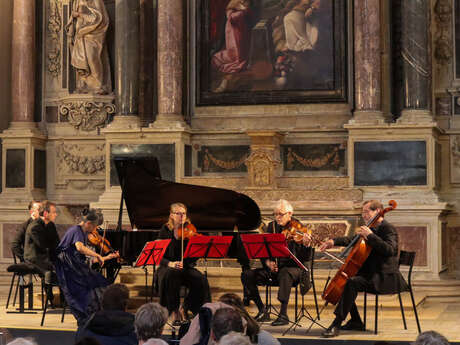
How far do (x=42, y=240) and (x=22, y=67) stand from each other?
172 inches

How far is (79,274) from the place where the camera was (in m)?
9.20

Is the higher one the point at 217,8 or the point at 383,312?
the point at 217,8

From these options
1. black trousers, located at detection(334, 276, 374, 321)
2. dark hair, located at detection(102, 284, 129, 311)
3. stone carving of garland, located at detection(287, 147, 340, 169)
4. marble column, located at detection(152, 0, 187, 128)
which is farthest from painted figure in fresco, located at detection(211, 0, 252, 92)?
dark hair, located at detection(102, 284, 129, 311)

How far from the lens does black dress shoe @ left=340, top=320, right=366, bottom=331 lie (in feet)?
30.3

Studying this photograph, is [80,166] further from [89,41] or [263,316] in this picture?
[263,316]

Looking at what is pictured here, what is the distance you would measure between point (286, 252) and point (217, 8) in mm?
6075

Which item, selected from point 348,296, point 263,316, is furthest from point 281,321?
point 348,296

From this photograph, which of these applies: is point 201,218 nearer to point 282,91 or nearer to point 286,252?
point 286,252

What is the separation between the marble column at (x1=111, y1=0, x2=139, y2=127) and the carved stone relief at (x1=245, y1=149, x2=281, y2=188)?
2.10m

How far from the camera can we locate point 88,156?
1441 centimetres

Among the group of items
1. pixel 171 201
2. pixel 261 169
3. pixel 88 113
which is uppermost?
pixel 88 113

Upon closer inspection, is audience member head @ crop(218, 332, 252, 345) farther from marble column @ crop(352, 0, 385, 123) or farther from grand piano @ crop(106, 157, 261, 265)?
marble column @ crop(352, 0, 385, 123)

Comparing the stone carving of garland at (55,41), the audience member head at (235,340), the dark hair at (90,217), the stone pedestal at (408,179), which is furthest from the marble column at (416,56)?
the audience member head at (235,340)

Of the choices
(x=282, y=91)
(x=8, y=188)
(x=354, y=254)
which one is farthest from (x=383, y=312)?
(x=8, y=188)
